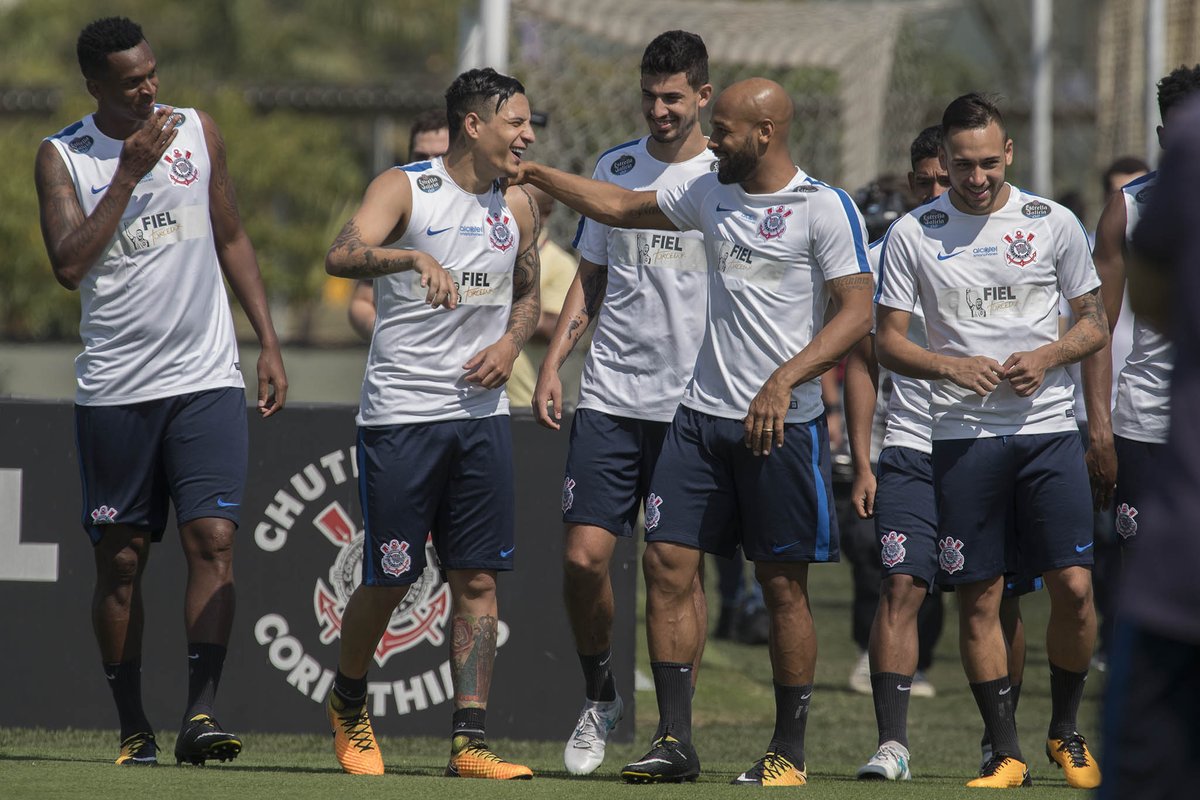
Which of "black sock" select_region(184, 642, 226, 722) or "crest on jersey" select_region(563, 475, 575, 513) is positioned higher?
"crest on jersey" select_region(563, 475, 575, 513)

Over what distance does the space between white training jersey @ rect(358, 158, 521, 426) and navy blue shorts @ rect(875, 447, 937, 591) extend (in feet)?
4.67

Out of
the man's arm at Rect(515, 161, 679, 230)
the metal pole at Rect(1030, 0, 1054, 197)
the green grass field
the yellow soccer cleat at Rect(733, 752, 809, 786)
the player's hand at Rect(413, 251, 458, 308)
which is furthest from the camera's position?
the metal pole at Rect(1030, 0, 1054, 197)

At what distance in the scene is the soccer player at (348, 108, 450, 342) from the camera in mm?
7922

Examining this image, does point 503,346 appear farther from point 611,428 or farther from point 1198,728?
point 1198,728

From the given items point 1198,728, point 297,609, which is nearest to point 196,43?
point 297,609

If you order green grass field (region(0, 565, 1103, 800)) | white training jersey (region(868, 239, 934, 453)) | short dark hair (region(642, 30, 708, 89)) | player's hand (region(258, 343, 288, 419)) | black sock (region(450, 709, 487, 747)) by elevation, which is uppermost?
short dark hair (region(642, 30, 708, 89))

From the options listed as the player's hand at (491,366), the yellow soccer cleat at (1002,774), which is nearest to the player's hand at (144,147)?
the player's hand at (491,366)

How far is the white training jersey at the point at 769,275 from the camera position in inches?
227

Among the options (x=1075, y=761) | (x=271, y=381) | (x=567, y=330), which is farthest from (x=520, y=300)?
(x=1075, y=761)

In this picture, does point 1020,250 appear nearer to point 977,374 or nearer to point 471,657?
point 977,374

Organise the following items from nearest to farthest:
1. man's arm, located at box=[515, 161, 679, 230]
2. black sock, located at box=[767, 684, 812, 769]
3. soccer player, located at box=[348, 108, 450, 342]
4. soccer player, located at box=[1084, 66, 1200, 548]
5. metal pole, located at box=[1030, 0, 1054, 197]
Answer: black sock, located at box=[767, 684, 812, 769], man's arm, located at box=[515, 161, 679, 230], soccer player, located at box=[1084, 66, 1200, 548], soccer player, located at box=[348, 108, 450, 342], metal pole, located at box=[1030, 0, 1054, 197]

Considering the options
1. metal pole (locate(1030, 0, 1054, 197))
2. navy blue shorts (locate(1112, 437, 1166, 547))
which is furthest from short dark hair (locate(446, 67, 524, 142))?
metal pole (locate(1030, 0, 1054, 197))

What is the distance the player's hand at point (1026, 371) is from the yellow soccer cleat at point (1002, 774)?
4.07 feet

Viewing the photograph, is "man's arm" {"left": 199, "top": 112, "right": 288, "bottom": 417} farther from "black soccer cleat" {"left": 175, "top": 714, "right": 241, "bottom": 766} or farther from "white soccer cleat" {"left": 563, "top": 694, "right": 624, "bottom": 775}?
"white soccer cleat" {"left": 563, "top": 694, "right": 624, "bottom": 775}
